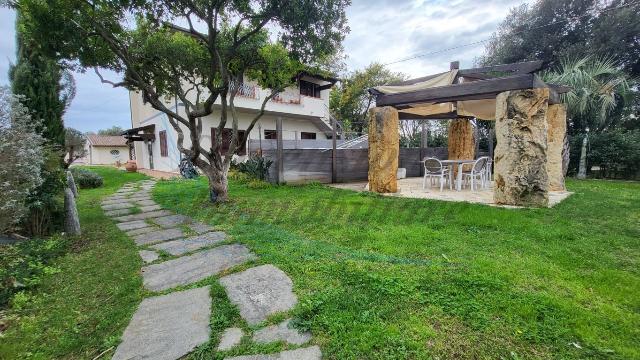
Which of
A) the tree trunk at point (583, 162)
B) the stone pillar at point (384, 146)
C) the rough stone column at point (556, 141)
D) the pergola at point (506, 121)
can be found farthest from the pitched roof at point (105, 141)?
the tree trunk at point (583, 162)

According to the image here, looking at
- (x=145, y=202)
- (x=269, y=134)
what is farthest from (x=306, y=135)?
(x=145, y=202)

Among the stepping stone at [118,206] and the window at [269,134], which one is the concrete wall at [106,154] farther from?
the stepping stone at [118,206]

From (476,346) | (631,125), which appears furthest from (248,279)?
(631,125)

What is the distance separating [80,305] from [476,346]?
287 centimetres

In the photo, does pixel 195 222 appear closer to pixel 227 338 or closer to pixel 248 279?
pixel 248 279

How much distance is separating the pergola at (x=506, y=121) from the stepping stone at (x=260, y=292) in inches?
180

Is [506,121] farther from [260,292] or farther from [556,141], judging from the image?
[260,292]

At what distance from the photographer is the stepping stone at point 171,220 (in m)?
4.49

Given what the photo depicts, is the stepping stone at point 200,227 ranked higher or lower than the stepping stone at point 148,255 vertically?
higher

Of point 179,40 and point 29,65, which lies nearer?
point 179,40

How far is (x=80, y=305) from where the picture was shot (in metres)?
2.26

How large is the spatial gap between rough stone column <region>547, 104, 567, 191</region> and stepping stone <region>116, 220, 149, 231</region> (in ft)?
28.9

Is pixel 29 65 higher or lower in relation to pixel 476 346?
higher

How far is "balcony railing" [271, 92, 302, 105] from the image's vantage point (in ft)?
50.1
